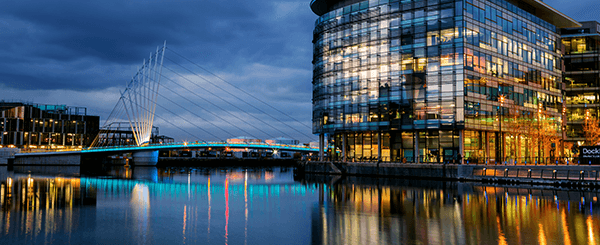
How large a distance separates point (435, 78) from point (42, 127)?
108 metres

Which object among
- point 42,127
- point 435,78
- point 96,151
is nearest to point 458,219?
point 435,78

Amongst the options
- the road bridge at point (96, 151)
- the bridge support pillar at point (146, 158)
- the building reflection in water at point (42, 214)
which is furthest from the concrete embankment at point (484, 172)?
the bridge support pillar at point (146, 158)

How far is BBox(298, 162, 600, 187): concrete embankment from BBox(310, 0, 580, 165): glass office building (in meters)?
3.65

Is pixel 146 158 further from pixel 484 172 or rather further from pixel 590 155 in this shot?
pixel 590 155

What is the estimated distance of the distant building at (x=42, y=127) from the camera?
125 metres

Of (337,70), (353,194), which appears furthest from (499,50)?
(353,194)

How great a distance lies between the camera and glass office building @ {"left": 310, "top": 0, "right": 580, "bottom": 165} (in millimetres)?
62500

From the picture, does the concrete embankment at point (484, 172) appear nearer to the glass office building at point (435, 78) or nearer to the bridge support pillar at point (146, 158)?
the glass office building at point (435, 78)

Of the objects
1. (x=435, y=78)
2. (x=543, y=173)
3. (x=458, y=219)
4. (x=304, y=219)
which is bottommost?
(x=304, y=219)

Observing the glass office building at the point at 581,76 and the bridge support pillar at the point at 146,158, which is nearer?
the glass office building at the point at 581,76

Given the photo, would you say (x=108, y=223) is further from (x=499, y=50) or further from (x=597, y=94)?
(x=597, y=94)

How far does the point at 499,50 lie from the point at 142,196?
5144cm

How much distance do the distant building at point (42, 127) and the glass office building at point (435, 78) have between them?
80566 millimetres

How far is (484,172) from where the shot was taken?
50.4 m
